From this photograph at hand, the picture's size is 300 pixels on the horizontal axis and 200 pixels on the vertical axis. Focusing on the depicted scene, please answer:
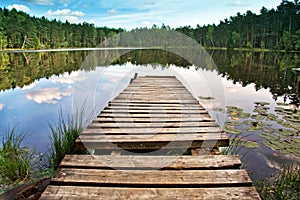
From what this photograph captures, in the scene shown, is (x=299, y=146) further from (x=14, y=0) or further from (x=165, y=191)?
(x=14, y=0)

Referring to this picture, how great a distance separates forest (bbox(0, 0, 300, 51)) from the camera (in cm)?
3775

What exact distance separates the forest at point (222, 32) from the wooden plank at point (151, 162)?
30467 mm

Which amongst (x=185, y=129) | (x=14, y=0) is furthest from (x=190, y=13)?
(x=14, y=0)

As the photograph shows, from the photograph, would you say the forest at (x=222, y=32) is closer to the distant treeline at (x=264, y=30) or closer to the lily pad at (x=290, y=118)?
the distant treeline at (x=264, y=30)

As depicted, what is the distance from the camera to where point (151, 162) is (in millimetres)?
2111

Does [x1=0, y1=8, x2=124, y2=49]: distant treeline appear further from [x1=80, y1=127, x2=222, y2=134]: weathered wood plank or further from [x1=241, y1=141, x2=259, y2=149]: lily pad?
[x1=241, y1=141, x2=259, y2=149]: lily pad

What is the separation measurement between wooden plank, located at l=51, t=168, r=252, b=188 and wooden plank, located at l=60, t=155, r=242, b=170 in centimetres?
8

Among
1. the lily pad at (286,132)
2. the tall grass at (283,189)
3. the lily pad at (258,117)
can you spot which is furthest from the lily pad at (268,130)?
the tall grass at (283,189)

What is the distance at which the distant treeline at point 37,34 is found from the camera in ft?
126

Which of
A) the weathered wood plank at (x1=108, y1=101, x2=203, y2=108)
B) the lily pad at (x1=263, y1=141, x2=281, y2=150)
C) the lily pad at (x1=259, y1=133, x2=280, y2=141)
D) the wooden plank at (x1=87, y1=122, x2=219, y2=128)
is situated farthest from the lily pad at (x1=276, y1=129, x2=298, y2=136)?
the wooden plank at (x1=87, y1=122, x2=219, y2=128)

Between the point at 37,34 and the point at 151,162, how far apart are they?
52.2 metres

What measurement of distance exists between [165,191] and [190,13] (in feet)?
42.3

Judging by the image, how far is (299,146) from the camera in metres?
3.94

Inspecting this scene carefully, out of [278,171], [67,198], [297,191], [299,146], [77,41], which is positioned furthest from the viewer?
[77,41]
